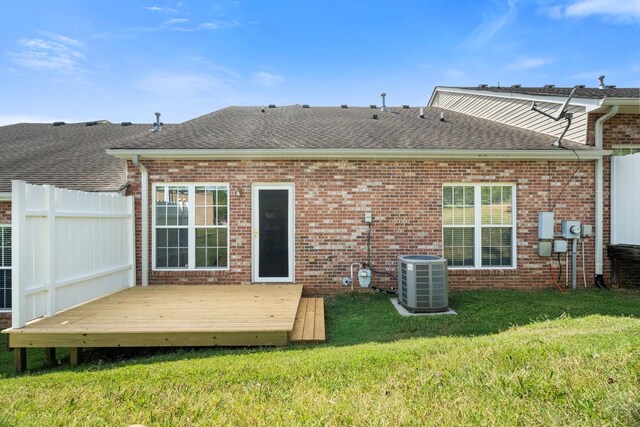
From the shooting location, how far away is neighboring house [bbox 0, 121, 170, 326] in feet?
23.7

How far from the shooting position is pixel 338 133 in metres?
8.46

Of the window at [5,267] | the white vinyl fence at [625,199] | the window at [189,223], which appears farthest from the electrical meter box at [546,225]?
the window at [5,267]

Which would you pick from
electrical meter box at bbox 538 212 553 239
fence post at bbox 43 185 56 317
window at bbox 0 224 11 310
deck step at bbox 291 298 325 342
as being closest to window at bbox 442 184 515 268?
electrical meter box at bbox 538 212 553 239

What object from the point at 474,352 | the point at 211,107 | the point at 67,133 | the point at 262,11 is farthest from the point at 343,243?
the point at 67,133

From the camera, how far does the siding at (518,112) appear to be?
26.0ft

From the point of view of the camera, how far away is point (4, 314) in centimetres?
721

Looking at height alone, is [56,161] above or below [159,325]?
above

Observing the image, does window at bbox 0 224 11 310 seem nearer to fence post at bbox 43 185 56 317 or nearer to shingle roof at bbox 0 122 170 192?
shingle roof at bbox 0 122 170 192

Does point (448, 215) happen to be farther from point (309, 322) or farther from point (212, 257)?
point (212, 257)

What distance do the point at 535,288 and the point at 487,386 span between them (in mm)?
5646

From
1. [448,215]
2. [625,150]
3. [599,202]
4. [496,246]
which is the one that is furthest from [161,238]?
[625,150]

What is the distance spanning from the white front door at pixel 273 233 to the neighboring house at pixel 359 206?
2 cm

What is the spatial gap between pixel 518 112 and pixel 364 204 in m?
5.55

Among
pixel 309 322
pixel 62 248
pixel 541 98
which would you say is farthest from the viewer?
pixel 541 98
